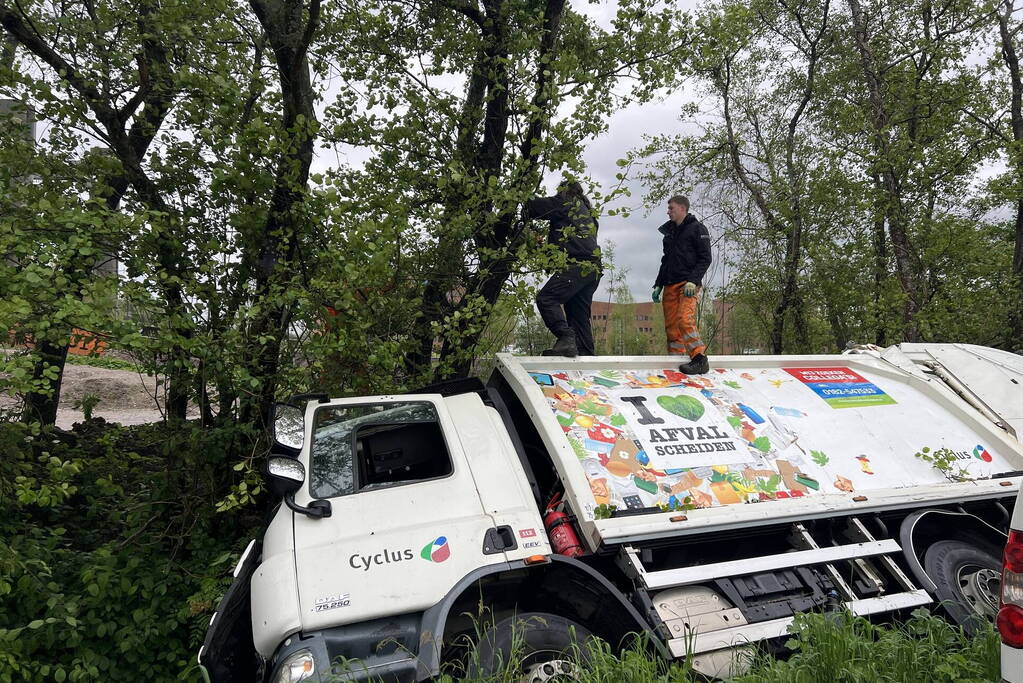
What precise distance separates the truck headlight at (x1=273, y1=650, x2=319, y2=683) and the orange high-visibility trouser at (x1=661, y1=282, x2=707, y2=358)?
4040mm

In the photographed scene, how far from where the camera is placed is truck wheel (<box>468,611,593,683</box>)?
3.16m

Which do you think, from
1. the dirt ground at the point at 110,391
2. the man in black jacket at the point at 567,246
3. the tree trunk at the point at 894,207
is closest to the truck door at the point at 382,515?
the man in black jacket at the point at 567,246

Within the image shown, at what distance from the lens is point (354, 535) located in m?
3.40

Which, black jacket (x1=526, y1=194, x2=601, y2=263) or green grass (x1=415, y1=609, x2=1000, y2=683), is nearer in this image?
green grass (x1=415, y1=609, x2=1000, y2=683)

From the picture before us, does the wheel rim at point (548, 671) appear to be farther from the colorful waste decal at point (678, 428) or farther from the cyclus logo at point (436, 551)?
the colorful waste decal at point (678, 428)

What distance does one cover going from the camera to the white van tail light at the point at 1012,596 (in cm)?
265

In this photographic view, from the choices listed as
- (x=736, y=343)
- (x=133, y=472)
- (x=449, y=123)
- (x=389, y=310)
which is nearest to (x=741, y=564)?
(x=389, y=310)

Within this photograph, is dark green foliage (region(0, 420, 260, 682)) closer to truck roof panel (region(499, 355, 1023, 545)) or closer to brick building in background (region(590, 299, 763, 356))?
truck roof panel (region(499, 355, 1023, 545))

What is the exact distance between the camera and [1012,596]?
2.74 meters

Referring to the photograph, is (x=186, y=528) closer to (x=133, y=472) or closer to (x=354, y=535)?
(x=133, y=472)

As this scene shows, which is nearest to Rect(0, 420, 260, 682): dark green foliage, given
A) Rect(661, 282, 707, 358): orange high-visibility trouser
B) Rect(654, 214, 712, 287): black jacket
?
Rect(661, 282, 707, 358): orange high-visibility trouser

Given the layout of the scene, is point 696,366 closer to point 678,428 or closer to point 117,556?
point 678,428

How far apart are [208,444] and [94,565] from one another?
1.11m

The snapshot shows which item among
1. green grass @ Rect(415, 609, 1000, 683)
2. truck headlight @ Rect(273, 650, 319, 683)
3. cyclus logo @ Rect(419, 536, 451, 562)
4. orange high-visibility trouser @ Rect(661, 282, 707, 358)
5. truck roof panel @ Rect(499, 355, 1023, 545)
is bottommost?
green grass @ Rect(415, 609, 1000, 683)
